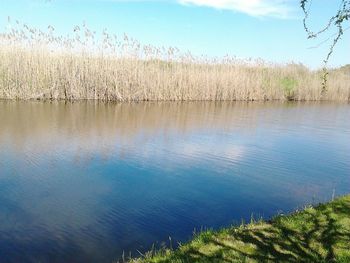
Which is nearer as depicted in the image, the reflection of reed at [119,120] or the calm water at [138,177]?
the calm water at [138,177]

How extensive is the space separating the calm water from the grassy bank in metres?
0.76

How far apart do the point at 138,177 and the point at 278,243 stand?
3.72 meters

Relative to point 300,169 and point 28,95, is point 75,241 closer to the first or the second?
point 300,169

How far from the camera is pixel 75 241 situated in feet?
15.8

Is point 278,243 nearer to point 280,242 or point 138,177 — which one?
point 280,242

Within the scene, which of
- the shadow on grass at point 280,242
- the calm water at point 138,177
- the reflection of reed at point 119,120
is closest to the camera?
the shadow on grass at point 280,242

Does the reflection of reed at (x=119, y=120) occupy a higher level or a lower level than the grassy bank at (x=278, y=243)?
higher

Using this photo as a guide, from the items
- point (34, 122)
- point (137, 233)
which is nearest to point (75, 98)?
point (34, 122)

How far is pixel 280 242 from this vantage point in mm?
4379

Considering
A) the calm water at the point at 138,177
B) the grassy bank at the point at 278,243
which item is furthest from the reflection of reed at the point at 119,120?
the grassy bank at the point at 278,243

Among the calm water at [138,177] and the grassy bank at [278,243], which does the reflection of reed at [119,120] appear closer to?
the calm water at [138,177]

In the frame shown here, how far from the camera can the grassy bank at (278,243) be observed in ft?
13.0

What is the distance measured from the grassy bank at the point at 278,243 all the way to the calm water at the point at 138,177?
2.49 ft

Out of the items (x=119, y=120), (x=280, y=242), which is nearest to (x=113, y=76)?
(x=119, y=120)
